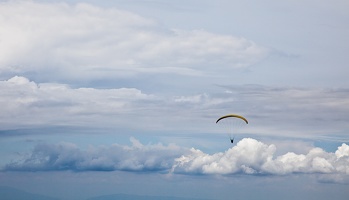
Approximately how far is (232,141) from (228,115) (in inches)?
294

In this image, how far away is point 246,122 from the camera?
103000 millimetres

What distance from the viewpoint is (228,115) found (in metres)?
109

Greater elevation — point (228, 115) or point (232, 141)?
point (228, 115)

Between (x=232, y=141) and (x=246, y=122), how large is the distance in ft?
23.5

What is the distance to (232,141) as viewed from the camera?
350 feet

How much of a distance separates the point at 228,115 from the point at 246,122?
7.55m
